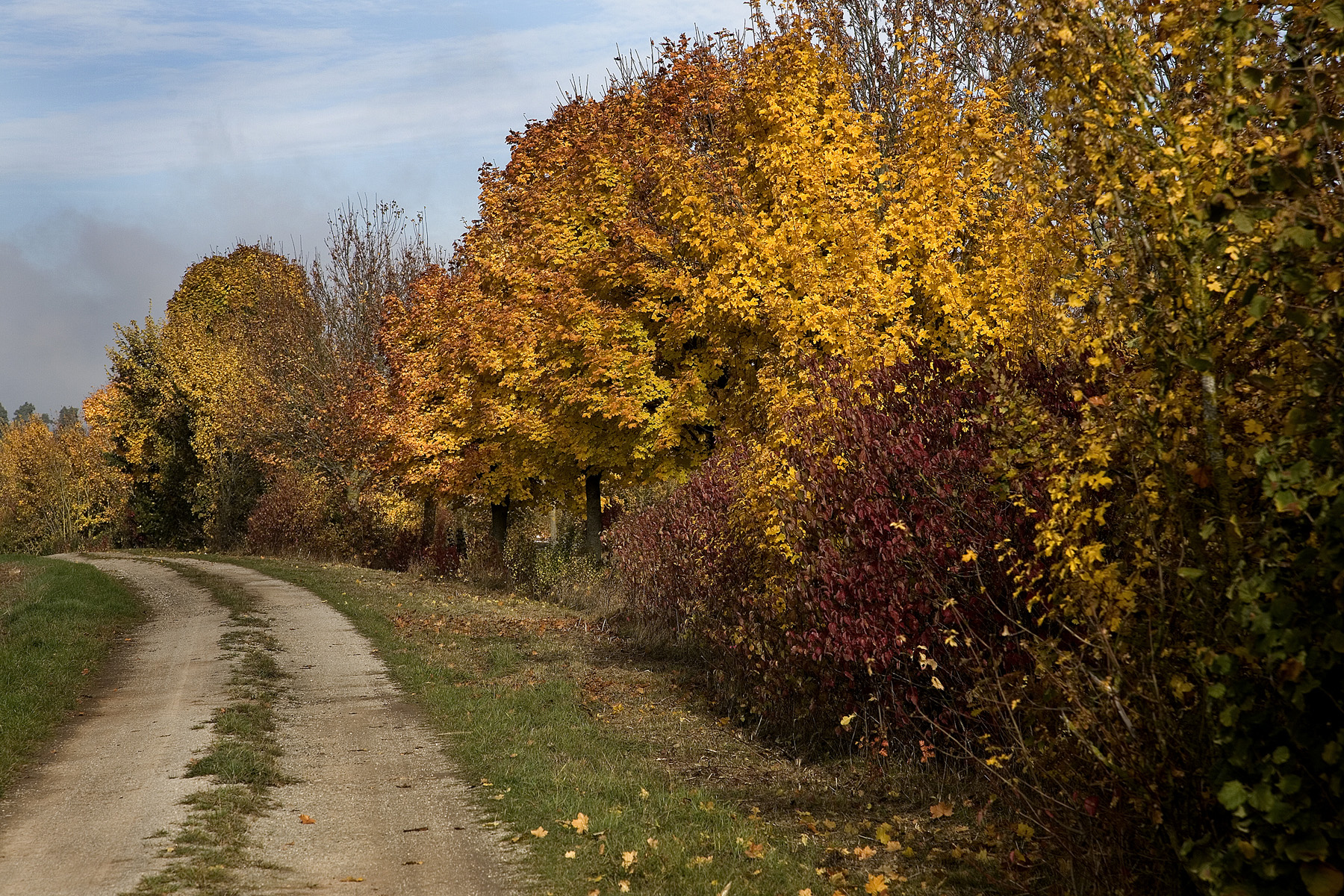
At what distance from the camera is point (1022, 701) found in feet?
21.1

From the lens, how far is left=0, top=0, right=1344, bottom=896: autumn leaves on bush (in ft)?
11.6

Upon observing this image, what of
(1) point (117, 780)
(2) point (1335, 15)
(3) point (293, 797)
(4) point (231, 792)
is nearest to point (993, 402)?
(2) point (1335, 15)

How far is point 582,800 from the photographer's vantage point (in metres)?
7.28

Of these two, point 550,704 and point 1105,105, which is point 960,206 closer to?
point 550,704

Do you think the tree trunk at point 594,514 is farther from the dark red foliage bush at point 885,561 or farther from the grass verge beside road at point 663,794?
the dark red foliage bush at point 885,561

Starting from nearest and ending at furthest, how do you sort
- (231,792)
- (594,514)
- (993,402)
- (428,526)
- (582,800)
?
(993,402), (582,800), (231,792), (594,514), (428,526)

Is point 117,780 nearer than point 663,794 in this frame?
No

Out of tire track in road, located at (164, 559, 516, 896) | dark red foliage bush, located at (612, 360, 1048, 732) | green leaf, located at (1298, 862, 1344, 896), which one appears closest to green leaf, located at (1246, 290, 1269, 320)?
green leaf, located at (1298, 862, 1344, 896)

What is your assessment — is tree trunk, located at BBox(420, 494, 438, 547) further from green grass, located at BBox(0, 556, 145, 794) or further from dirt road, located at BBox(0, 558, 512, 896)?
dirt road, located at BBox(0, 558, 512, 896)

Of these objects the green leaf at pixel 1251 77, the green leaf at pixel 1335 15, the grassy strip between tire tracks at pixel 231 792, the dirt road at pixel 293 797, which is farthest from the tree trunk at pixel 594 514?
the green leaf at pixel 1335 15

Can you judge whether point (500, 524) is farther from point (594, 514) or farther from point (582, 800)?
point (582, 800)

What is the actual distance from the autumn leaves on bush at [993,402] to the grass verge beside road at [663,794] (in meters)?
0.52

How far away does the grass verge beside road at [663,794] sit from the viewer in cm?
585

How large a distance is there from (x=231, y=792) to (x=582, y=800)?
270cm
